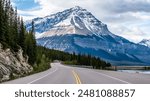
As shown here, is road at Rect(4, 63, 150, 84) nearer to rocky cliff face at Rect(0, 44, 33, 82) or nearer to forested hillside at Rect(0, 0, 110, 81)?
rocky cliff face at Rect(0, 44, 33, 82)

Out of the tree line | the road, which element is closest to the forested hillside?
the tree line

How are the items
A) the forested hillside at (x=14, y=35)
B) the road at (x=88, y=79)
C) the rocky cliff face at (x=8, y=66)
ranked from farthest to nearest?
the forested hillside at (x=14, y=35) < the rocky cliff face at (x=8, y=66) < the road at (x=88, y=79)

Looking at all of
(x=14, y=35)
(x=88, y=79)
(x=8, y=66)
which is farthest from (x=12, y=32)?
(x=88, y=79)

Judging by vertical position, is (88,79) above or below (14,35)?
below

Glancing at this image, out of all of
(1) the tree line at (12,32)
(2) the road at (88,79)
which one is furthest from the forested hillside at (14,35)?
(2) the road at (88,79)

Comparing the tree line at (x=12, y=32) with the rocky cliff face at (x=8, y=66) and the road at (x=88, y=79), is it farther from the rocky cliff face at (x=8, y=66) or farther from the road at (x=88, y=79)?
the road at (x=88, y=79)

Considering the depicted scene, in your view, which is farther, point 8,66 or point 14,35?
point 14,35

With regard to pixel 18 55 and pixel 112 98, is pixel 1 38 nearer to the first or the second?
pixel 18 55

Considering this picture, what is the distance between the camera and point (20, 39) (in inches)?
3649

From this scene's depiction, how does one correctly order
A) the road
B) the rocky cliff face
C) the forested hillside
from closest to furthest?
the road → the rocky cliff face → the forested hillside

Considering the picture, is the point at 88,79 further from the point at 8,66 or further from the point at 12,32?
the point at 12,32

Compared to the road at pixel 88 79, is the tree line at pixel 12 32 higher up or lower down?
higher up

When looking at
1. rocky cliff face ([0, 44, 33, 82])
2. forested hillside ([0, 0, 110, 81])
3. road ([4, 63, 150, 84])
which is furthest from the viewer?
forested hillside ([0, 0, 110, 81])

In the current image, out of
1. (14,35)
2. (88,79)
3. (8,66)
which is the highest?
(14,35)
